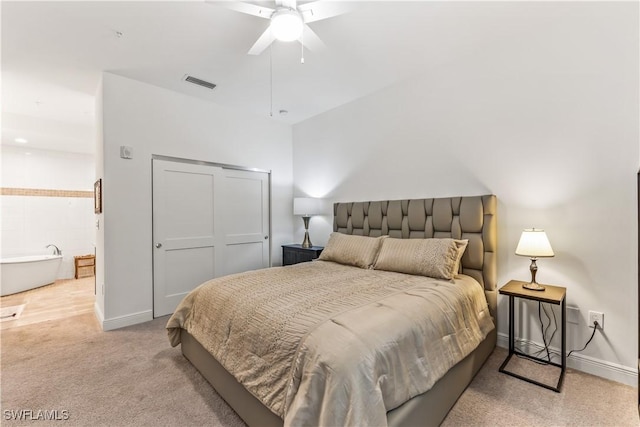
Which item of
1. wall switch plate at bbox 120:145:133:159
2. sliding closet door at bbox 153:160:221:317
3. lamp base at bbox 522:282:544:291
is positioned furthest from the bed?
wall switch plate at bbox 120:145:133:159

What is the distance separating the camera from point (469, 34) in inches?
96.6

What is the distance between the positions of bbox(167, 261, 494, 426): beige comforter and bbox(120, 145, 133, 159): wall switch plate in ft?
6.61

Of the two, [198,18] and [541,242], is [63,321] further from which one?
[541,242]

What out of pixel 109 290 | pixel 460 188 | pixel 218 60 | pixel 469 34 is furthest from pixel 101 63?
pixel 460 188

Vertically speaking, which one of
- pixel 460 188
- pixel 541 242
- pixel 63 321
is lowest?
pixel 63 321

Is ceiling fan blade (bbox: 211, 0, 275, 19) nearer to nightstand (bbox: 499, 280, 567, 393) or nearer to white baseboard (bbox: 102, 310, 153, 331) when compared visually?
nightstand (bbox: 499, 280, 567, 393)

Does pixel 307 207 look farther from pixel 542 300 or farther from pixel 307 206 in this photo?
pixel 542 300

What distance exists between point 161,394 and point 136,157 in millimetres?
2590

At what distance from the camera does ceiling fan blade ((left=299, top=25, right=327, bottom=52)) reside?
2.05m

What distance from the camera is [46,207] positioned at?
5.57 m

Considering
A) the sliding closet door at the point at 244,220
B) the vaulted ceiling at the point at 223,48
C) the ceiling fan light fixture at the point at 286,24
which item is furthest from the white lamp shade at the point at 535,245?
the sliding closet door at the point at 244,220

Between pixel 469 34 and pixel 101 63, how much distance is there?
361 cm

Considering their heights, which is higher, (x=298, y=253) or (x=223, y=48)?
(x=223, y=48)

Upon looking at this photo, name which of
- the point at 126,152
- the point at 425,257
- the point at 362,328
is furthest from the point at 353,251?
the point at 126,152
